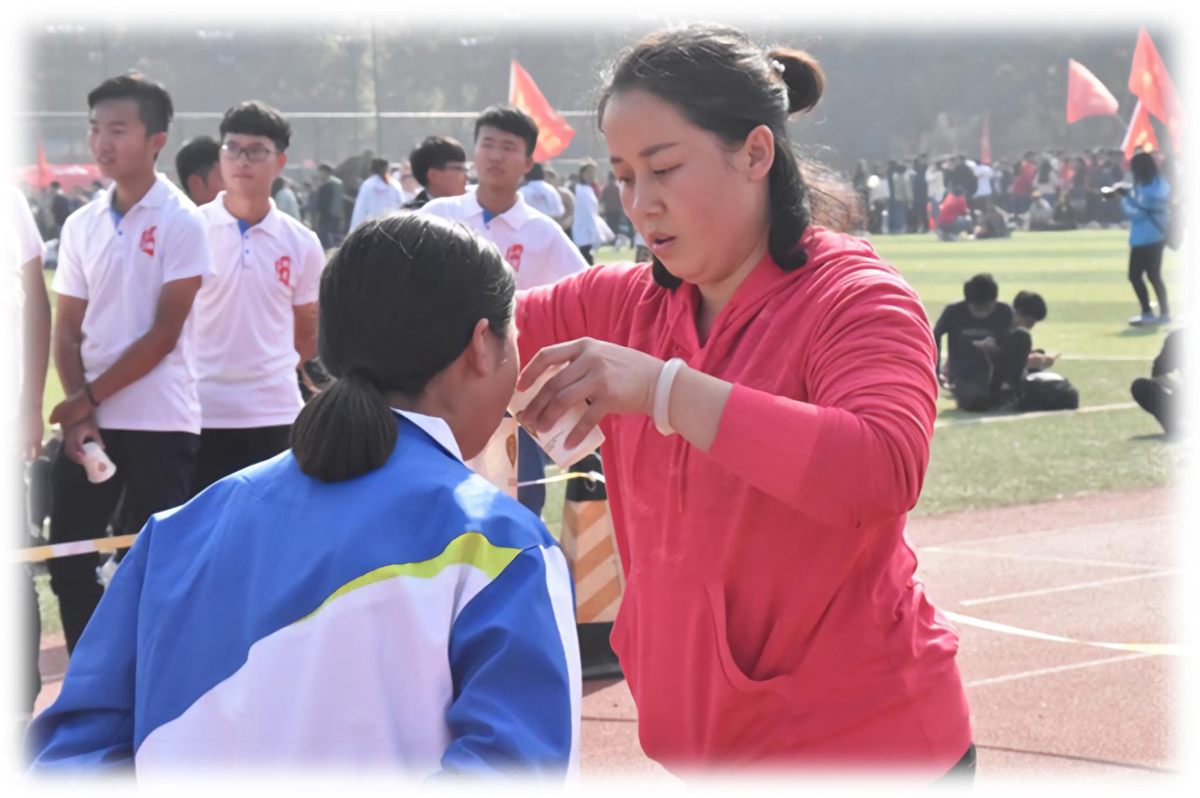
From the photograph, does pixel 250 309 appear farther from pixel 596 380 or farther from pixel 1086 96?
pixel 1086 96

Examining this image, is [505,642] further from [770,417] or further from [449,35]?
[449,35]

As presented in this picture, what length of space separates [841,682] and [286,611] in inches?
38.4

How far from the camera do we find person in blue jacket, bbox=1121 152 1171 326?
2039cm

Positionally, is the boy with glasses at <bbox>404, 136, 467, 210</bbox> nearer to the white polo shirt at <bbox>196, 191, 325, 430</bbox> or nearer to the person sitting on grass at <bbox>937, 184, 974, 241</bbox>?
the white polo shirt at <bbox>196, 191, 325, 430</bbox>

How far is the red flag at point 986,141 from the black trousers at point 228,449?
4590cm

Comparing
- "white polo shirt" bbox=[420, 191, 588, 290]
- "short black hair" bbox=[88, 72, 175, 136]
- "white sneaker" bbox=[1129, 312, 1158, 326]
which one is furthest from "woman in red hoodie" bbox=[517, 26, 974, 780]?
"white sneaker" bbox=[1129, 312, 1158, 326]

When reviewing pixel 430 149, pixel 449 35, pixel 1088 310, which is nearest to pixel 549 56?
pixel 449 35

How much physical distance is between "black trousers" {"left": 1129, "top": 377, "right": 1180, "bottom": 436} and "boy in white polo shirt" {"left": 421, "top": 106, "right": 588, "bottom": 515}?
5.94m

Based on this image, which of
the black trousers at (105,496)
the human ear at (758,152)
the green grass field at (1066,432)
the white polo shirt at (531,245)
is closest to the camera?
the human ear at (758,152)

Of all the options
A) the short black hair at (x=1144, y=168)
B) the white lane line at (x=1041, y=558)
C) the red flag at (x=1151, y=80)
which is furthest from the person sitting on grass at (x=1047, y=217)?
the white lane line at (x=1041, y=558)

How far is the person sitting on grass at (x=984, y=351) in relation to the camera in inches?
535

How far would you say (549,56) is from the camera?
39312 millimetres

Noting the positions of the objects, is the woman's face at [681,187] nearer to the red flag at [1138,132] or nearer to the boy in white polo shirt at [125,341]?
the boy in white polo shirt at [125,341]

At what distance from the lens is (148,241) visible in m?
6.01
